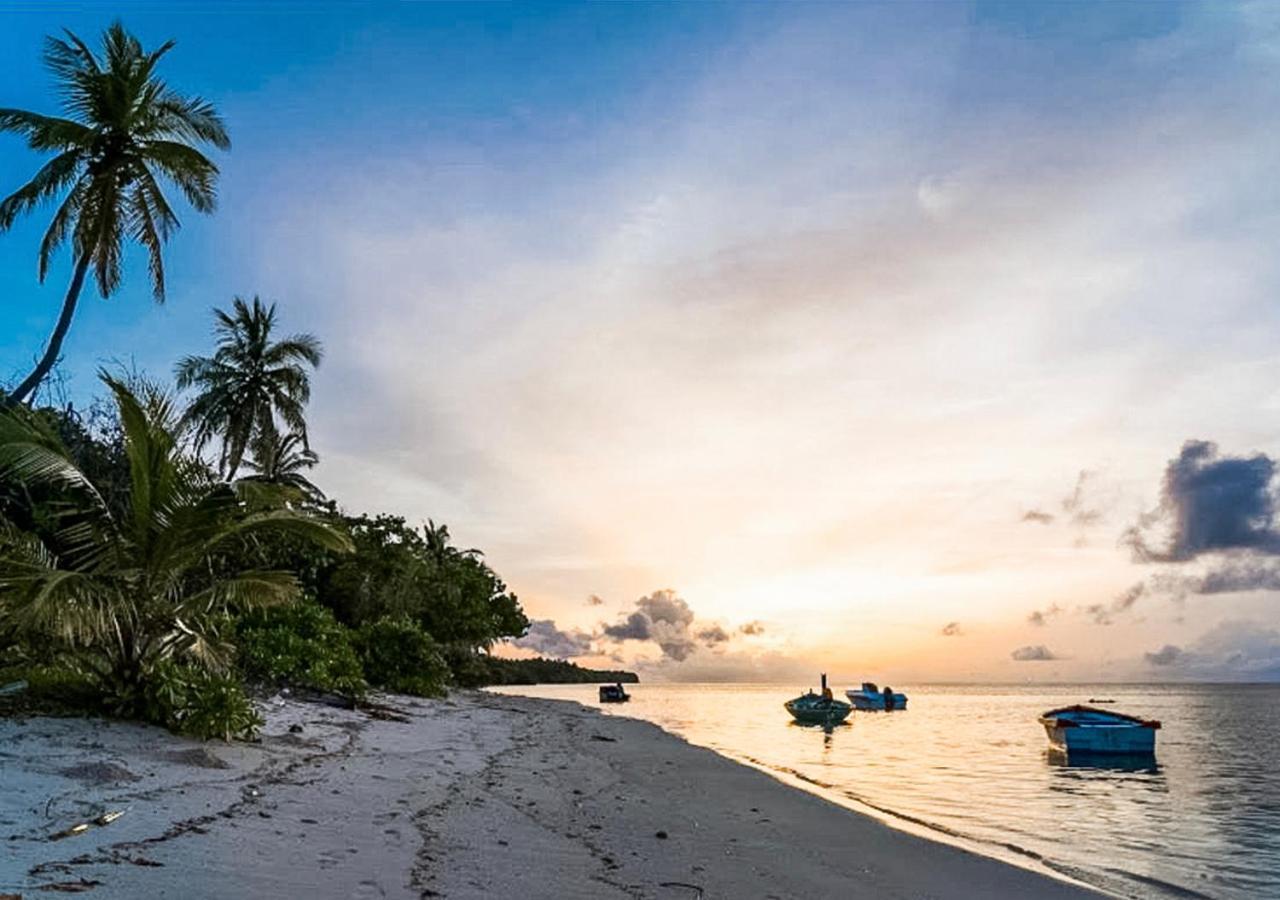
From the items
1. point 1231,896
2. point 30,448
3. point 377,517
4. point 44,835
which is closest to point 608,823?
point 44,835

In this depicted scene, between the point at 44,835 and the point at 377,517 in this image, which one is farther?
the point at 377,517

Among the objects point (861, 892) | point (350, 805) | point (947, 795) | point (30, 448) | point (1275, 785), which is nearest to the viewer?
point (861, 892)

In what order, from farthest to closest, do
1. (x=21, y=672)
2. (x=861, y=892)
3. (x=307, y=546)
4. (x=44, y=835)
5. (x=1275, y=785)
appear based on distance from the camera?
(x=307, y=546), (x=1275, y=785), (x=21, y=672), (x=861, y=892), (x=44, y=835)

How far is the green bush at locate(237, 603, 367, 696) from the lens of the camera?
18.7 metres

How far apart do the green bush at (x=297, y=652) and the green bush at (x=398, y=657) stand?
31.4ft

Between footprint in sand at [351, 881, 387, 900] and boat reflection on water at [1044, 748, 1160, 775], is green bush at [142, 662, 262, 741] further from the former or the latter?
boat reflection on water at [1044, 748, 1160, 775]

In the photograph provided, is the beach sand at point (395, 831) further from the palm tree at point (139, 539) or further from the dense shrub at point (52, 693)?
the palm tree at point (139, 539)

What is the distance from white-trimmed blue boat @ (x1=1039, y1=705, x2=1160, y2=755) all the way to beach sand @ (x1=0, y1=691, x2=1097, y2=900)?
19.3 m

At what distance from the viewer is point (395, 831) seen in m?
8.01

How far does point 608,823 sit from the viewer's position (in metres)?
10.3

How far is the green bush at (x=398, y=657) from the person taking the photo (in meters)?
32.0

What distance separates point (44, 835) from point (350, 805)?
10.4 feet

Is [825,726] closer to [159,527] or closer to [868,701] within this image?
[868,701]

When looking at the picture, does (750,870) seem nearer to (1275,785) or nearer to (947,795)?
(947,795)
